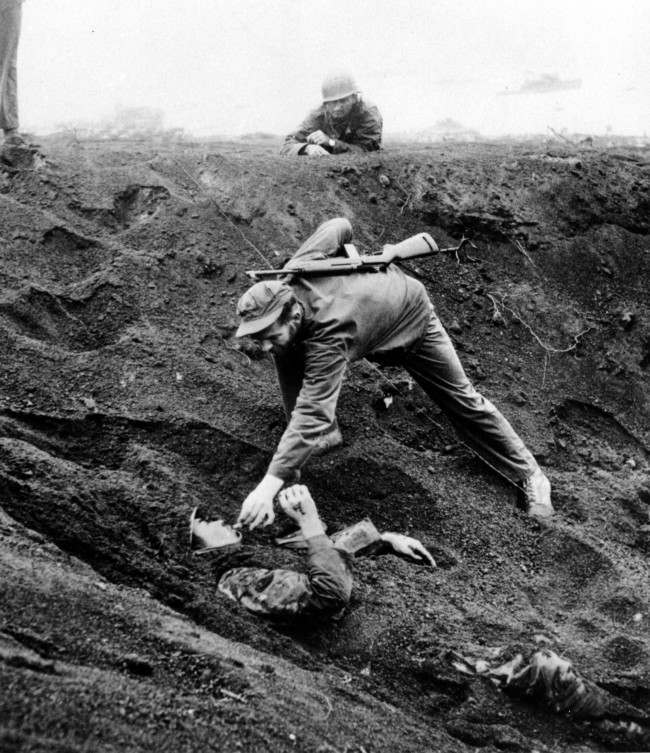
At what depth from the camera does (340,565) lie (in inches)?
135

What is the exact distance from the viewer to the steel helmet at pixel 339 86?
671 centimetres

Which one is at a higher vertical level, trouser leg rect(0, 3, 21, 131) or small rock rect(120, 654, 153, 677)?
trouser leg rect(0, 3, 21, 131)

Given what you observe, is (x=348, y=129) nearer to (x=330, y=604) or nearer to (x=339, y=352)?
(x=339, y=352)

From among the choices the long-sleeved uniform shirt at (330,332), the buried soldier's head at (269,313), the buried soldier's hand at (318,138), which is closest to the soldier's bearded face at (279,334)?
the buried soldier's head at (269,313)

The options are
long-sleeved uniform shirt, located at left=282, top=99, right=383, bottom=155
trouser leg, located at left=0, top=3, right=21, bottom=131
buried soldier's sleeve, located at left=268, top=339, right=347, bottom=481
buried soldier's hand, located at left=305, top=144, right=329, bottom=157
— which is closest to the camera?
buried soldier's sleeve, located at left=268, top=339, right=347, bottom=481

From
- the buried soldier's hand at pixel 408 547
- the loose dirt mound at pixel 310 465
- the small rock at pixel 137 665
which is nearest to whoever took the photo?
the small rock at pixel 137 665

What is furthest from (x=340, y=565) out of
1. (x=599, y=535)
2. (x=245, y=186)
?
(x=245, y=186)

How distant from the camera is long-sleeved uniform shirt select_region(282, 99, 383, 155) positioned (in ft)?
22.5

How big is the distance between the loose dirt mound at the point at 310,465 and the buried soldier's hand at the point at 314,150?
0.26m

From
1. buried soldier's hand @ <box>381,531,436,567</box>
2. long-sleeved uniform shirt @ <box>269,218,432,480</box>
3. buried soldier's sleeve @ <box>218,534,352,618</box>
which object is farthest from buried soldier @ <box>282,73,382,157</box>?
buried soldier's sleeve @ <box>218,534,352,618</box>

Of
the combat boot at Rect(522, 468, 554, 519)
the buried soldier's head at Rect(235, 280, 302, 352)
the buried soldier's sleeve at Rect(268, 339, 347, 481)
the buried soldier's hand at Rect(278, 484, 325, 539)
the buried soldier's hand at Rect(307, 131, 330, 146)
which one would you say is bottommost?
the combat boot at Rect(522, 468, 554, 519)

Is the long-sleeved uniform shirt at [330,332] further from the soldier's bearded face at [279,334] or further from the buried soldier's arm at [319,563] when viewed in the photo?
the buried soldier's arm at [319,563]

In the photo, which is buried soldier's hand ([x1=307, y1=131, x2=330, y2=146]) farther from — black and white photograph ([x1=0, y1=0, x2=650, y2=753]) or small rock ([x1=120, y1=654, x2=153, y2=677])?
small rock ([x1=120, y1=654, x2=153, y2=677])

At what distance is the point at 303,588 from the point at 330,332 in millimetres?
1208
